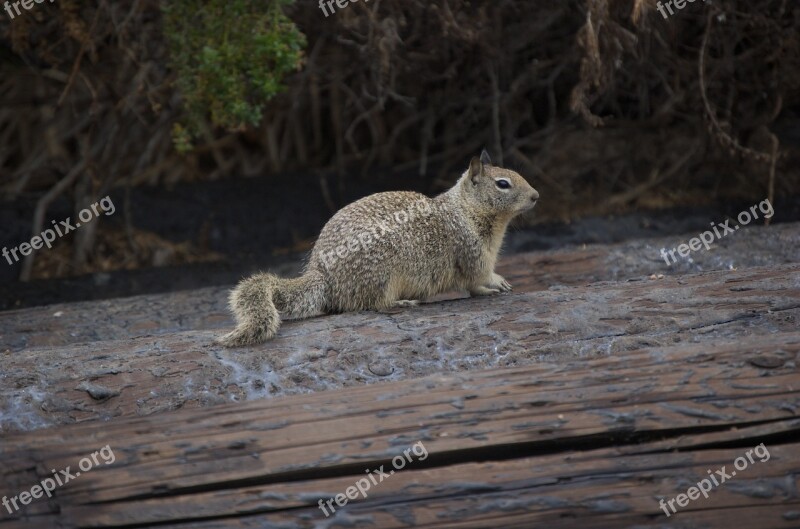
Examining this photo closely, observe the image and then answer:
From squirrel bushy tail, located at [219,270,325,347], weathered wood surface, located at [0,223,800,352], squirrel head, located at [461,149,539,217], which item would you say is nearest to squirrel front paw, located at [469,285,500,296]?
squirrel head, located at [461,149,539,217]

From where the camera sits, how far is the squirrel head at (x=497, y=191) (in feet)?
18.5

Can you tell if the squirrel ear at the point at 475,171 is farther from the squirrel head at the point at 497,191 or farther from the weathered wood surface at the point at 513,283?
Result: the weathered wood surface at the point at 513,283

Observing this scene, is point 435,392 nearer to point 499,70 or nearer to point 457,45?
point 457,45

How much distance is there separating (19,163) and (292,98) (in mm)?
3109

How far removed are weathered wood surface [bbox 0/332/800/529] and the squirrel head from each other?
5.71 feet

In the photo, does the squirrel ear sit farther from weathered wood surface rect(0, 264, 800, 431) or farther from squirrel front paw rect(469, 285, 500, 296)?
weathered wood surface rect(0, 264, 800, 431)

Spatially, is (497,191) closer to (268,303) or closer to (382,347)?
(382,347)

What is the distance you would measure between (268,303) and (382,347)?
1.97 ft

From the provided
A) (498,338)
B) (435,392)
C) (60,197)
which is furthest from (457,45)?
(435,392)

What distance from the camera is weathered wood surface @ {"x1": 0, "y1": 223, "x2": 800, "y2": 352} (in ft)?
19.9

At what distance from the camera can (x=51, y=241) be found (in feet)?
31.1

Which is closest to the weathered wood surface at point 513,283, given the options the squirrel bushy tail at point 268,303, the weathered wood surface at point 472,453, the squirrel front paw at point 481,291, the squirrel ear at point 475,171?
the squirrel front paw at point 481,291

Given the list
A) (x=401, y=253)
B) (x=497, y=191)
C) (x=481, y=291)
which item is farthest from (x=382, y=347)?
(x=497, y=191)

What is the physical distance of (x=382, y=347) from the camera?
458 cm
